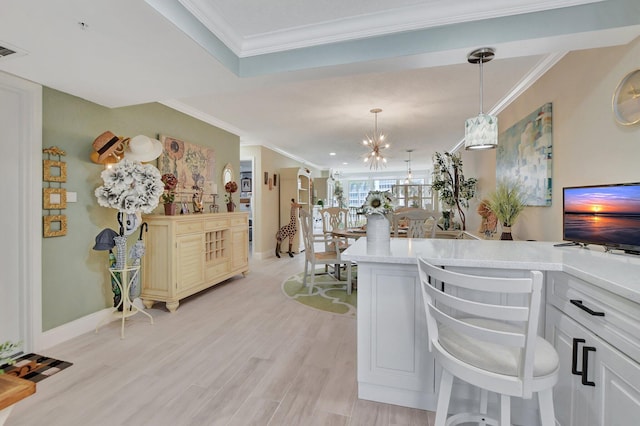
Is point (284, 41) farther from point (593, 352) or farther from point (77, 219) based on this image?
point (593, 352)

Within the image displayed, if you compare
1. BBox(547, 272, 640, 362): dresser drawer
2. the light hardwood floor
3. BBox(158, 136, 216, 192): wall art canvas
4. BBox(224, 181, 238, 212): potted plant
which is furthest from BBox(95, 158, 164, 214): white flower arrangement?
BBox(547, 272, 640, 362): dresser drawer

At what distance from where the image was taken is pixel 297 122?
181 inches

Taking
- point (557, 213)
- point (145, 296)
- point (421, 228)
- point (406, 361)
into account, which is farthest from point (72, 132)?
point (557, 213)

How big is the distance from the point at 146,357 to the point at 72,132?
214cm

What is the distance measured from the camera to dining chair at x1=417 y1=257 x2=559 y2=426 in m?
0.94

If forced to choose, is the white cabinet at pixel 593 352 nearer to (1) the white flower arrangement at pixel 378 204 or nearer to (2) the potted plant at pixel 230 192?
(1) the white flower arrangement at pixel 378 204

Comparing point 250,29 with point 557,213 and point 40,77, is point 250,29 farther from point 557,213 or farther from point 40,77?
point 557,213

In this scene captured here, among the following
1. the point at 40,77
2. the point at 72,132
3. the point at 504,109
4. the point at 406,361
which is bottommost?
the point at 406,361

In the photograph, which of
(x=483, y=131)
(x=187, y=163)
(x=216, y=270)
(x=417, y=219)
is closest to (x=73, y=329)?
(x=216, y=270)

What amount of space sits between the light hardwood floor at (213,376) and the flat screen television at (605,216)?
1421mm

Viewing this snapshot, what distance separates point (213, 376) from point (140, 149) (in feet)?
7.65

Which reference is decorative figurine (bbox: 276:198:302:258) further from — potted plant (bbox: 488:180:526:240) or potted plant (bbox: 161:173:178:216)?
potted plant (bbox: 488:180:526:240)

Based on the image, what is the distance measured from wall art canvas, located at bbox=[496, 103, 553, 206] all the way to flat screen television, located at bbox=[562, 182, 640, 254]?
0.78m

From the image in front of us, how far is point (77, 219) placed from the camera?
8.84 feet
